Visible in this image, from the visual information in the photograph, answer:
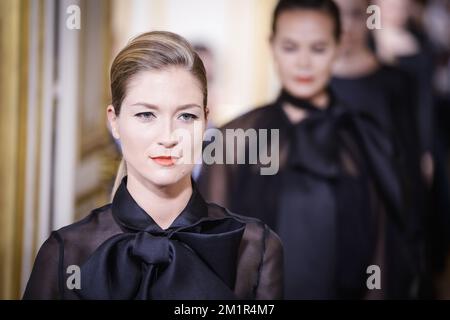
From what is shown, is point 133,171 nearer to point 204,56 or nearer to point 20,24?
point 204,56

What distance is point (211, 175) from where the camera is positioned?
1.49 m

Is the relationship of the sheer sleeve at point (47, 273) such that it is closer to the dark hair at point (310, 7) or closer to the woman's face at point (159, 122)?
the woman's face at point (159, 122)

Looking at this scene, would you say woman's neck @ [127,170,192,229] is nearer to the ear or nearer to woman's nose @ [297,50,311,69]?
the ear

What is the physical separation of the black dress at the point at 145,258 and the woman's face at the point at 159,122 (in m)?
0.07

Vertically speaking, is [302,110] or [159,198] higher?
[302,110]

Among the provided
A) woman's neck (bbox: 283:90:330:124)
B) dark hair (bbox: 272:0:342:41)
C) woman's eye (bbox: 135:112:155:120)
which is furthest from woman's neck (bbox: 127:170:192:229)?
dark hair (bbox: 272:0:342:41)

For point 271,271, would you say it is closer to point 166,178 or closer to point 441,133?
point 166,178

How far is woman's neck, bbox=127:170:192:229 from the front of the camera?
1.30 m

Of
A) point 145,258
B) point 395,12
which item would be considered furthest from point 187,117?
point 395,12

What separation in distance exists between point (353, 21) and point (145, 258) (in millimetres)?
799

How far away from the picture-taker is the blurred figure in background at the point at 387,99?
5.10ft

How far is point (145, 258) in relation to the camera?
1.24 m

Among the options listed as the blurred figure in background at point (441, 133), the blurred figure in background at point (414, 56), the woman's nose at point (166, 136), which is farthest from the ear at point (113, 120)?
the blurred figure in background at point (441, 133)
